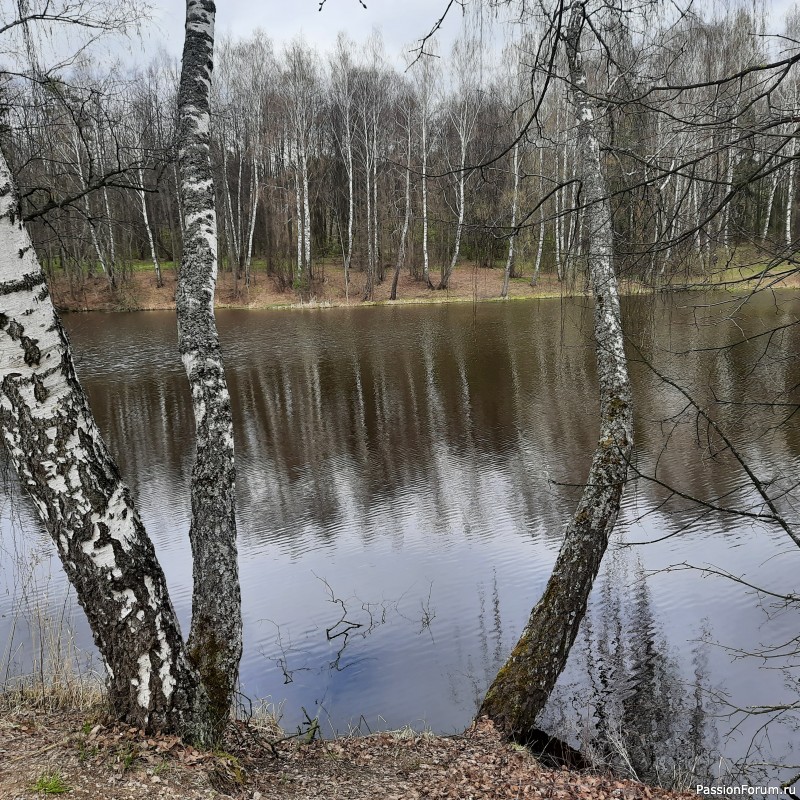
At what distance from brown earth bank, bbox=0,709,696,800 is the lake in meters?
0.88

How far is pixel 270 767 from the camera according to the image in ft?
10.4

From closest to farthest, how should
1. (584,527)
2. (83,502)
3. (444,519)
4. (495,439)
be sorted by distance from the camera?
(83,502)
(584,527)
(444,519)
(495,439)

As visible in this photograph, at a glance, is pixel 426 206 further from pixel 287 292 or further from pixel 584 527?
pixel 584 527

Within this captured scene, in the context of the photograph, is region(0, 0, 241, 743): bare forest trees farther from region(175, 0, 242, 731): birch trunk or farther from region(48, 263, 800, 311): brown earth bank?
region(48, 263, 800, 311): brown earth bank

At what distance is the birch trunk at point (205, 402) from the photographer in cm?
359

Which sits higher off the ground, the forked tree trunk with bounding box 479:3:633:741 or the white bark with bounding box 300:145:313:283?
the white bark with bounding box 300:145:313:283

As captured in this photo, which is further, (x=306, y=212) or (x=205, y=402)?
(x=306, y=212)

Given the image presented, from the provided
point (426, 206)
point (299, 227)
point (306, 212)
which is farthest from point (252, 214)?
point (426, 206)

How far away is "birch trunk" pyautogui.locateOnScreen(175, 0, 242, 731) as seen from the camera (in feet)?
11.8

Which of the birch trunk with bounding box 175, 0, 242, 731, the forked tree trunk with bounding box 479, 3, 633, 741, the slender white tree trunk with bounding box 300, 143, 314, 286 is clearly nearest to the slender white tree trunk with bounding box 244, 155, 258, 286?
the slender white tree trunk with bounding box 300, 143, 314, 286

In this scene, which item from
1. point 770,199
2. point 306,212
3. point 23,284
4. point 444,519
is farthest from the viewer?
point 306,212

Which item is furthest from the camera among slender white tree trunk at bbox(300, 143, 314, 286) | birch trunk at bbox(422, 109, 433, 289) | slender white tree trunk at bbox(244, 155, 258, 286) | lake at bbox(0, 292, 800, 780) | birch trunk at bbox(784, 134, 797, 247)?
slender white tree trunk at bbox(244, 155, 258, 286)

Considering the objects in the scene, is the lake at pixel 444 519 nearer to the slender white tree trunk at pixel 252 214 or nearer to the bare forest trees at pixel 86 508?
the bare forest trees at pixel 86 508

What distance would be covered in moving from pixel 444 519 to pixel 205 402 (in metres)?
4.34
